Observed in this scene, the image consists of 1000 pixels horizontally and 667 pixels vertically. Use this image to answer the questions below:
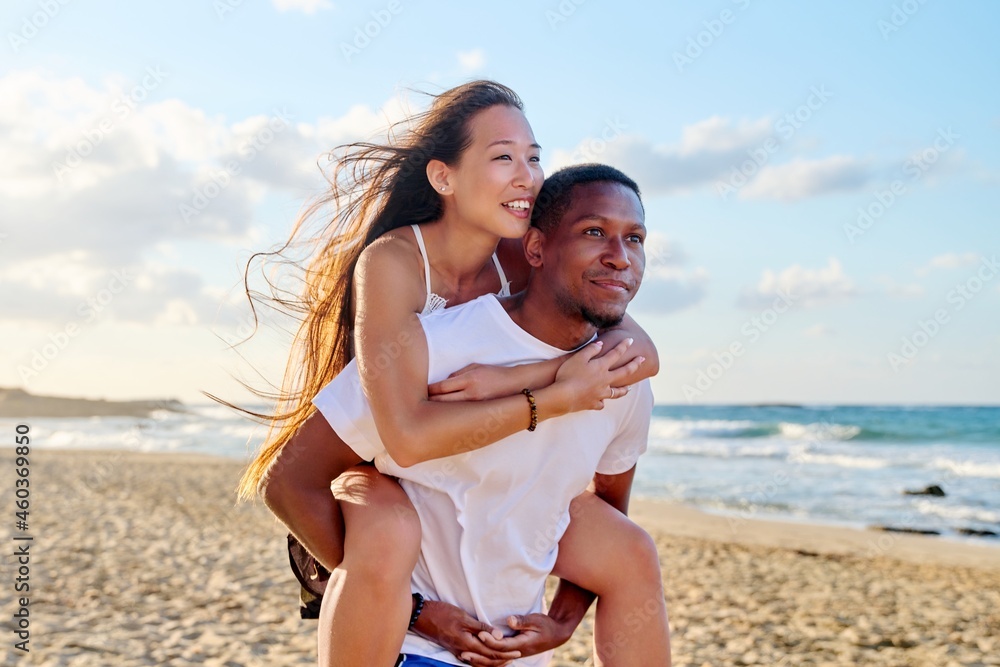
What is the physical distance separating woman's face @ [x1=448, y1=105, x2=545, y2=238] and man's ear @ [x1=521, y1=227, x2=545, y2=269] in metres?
0.04

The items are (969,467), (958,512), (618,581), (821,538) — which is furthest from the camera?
(969,467)

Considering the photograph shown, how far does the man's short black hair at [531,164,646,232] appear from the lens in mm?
2891

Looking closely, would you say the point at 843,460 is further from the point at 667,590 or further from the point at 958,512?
the point at 667,590

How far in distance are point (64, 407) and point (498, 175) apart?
6643 cm

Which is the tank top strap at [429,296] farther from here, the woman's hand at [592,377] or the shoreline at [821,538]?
the shoreline at [821,538]

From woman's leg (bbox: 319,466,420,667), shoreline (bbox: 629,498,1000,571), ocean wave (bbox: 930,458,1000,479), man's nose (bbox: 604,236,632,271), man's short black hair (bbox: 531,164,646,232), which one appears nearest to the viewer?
woman's leg (bbox: 319,466,420,667)

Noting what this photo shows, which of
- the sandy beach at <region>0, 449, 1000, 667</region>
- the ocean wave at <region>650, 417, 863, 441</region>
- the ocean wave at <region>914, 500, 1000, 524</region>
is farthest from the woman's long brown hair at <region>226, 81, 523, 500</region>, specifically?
the ocean wave at <region>650, 417, 863, 441</region>

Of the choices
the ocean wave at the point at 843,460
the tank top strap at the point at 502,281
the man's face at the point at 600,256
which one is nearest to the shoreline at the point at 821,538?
the tank top strap at the point at 502,281

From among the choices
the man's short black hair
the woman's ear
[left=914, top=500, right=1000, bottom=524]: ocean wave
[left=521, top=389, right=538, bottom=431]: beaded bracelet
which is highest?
[left=914, top=500, right=1000, bottom=524]: ocean wave

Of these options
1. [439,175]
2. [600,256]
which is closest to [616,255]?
[600,256]

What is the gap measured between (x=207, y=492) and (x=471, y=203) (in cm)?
1433

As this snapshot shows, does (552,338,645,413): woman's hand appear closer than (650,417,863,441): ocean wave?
Yes

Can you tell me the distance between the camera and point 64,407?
6238 centimetres

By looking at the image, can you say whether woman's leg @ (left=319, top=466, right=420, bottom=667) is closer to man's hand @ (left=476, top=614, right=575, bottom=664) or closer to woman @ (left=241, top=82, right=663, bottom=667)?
woman @ (left=241, top=82, right=663, bottom=667)
